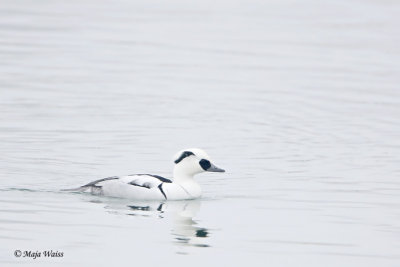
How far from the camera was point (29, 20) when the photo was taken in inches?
1690

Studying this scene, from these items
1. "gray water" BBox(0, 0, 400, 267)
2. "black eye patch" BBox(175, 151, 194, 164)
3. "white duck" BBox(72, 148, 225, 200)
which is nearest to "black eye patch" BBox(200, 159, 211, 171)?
"white duck" BBox(72, 148, 225, 200)

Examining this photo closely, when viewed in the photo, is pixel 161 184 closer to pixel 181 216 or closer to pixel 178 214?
pixel 178 214

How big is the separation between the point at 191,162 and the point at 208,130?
6842 mm

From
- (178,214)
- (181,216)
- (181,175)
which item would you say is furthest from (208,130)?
(181,216)

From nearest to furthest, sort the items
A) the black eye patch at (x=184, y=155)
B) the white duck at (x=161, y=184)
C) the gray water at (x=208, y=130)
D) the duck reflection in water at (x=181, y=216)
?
the gray water at (x=208, y=130), the duck reflection in water at (x=181, y=216), the white duck at (x=161, y=184), the black eye patch at (x=184, y=155)

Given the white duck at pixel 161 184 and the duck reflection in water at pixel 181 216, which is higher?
the white duck at pixel 161 184

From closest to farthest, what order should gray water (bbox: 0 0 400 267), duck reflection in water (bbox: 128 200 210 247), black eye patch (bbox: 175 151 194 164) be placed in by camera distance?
gray water (bbox: 0 0 400 267), duck reflection in water (bbox: 128 200 210 247), black eye patch (bbox: 175 151 194 164)

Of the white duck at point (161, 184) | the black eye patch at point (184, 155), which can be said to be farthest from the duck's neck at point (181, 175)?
the black eye patch at point (184, 155)

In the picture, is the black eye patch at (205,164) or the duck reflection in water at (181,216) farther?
the black eye patch at (205,164)

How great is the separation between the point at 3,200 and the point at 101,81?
14.2 meters

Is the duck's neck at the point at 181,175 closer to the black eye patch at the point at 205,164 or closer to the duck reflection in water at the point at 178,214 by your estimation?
the black eye patch at the point at 205,164

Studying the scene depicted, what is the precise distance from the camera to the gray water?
15.7m

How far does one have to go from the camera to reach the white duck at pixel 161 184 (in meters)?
18.7

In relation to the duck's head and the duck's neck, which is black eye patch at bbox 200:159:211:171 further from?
the duck's neck
